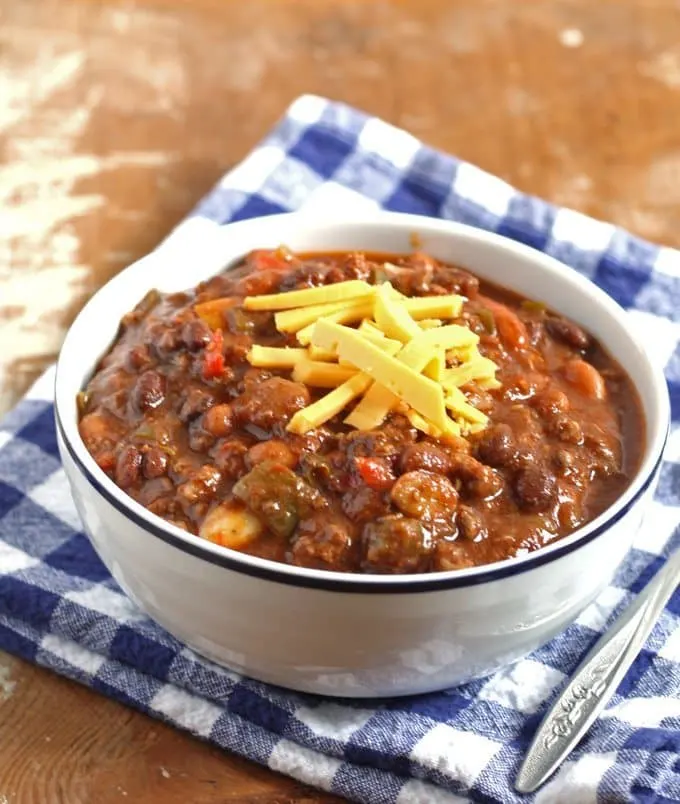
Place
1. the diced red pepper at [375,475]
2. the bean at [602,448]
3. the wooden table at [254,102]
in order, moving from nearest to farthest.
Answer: the diced red pepper at [375,475] < the bean at [602,448] < the wooden table at [254,102]

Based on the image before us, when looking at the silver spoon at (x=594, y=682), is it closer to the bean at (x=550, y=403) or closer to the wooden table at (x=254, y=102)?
the bean at (x=550, y=403)

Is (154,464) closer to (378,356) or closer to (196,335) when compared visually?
(196,335)

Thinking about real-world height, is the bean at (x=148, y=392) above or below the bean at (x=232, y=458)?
below

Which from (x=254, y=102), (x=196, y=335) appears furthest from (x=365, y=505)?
(x=254, y=102)

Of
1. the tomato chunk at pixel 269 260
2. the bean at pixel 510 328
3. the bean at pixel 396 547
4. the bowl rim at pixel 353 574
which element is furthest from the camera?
the tomato chunk at pixel 269 260

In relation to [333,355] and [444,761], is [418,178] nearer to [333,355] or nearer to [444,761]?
[333,355]

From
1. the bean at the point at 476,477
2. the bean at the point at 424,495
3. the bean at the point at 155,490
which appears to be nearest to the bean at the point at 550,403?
the bean at the point at 476,477

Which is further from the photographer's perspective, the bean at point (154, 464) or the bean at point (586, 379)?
the bean at point (586, 379)

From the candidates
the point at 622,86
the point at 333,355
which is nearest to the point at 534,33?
the point at 622,86
